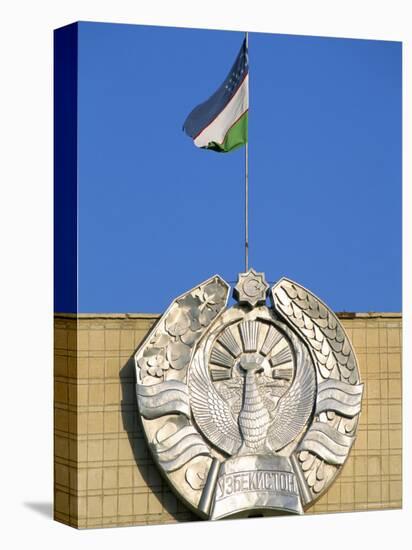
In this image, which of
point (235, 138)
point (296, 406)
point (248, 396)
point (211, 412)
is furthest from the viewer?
point (296, 406)

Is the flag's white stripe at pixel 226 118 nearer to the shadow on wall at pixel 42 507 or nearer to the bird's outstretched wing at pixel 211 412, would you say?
the bird's outstretched wing at pixel 211 412

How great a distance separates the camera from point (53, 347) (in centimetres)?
1841

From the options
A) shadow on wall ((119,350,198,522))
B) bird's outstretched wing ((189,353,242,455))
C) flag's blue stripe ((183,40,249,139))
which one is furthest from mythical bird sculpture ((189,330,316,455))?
flag's blue stripe ((183,40,249,139))

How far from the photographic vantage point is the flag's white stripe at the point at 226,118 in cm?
1836

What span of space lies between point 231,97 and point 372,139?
168cm

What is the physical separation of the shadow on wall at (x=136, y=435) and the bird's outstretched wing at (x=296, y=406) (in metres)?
1.19

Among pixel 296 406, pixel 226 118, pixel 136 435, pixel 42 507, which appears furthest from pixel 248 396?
pixel 226 118

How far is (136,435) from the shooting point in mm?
18047

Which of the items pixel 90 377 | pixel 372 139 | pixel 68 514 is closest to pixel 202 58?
pixel 372 139

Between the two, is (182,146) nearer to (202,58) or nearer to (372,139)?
(202,58)

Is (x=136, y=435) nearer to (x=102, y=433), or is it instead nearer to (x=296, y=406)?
(x=102, y=433)

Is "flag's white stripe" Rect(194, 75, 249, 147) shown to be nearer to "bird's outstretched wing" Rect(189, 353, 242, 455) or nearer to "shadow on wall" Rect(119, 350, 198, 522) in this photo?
"bird's outstretched wing" Rect(189, 353, 242, 455)

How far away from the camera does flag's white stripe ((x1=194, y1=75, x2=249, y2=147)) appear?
60.2 feet

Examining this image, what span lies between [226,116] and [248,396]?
274cm
